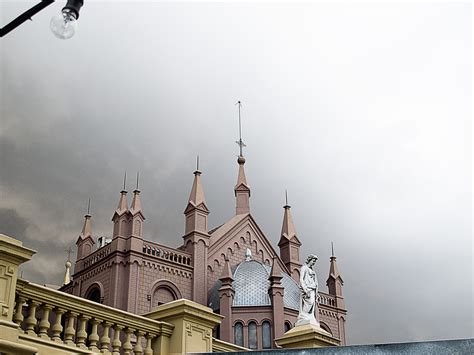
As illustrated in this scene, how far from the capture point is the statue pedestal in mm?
11891

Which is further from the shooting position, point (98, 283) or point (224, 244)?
point (224, 244)

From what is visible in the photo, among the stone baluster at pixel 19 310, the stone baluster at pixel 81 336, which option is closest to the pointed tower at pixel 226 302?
the stone baluster at pixel 81 336

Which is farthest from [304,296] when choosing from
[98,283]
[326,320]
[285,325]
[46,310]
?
[326,320]

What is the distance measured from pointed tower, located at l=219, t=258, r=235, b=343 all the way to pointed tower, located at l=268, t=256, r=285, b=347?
2290mm

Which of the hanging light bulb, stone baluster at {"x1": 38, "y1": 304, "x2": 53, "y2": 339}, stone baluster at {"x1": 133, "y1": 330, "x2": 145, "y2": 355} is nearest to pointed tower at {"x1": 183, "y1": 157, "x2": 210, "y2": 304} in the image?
stone baluster at {"x1": 133, "y1": 330, "x2": 145, "y2": 355}

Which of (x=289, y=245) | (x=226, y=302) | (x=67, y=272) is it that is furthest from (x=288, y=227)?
(x=67, y=272)

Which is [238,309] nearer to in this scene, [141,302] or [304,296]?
[141,302]

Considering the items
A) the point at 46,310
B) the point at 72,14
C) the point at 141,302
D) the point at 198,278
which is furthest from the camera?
the point at 198,278

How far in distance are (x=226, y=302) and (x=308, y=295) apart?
23060 millimetres

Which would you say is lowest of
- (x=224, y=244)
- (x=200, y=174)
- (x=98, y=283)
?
(x=98, y=283)

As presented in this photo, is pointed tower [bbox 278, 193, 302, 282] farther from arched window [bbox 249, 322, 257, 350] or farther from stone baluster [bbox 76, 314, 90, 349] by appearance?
stone baluster [bbox 76, 314, 90, 349]

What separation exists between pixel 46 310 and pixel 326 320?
36.2m

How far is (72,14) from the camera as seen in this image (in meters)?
5.78

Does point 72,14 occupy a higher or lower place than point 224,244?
lower
